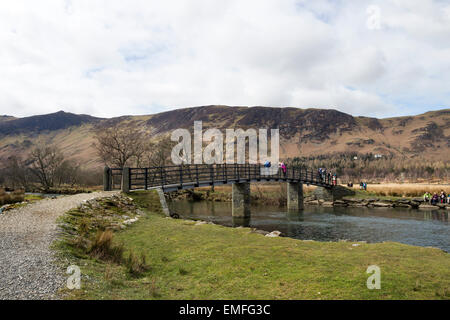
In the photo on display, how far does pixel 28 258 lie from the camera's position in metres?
6.96

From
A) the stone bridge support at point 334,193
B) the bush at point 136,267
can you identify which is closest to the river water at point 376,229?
the bush at point 136,267

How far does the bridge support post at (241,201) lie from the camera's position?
32.0 metres

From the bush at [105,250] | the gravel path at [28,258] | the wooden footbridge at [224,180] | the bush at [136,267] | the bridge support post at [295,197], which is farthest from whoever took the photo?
the bridge support post at [295,197]

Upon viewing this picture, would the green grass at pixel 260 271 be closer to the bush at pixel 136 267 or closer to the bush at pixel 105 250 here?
the bush at pixel 136 267

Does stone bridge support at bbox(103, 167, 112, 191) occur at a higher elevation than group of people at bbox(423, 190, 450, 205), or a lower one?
higher

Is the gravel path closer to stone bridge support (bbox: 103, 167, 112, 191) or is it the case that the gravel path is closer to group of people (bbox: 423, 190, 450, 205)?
stone bridge support (bbox: 103, 167, 112, 191)

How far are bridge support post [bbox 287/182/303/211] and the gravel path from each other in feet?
105

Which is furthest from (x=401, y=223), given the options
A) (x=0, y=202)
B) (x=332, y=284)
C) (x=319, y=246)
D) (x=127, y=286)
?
(x=0, y=202)

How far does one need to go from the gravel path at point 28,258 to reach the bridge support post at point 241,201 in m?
21.6

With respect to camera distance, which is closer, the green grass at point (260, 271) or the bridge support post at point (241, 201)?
the green grass at point (260, 271)

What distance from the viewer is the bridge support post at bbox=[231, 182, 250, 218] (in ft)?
105

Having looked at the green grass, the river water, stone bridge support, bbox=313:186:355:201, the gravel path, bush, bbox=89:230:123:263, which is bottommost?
the river water

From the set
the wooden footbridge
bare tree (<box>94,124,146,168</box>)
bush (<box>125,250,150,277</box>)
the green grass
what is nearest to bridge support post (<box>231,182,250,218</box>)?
the wooden footbridge
